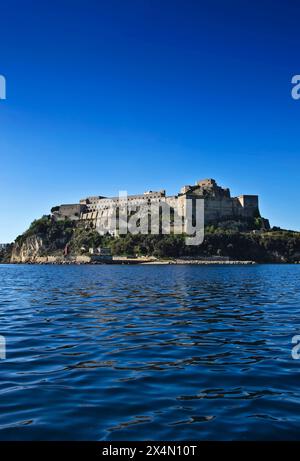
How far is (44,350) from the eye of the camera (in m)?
11.1

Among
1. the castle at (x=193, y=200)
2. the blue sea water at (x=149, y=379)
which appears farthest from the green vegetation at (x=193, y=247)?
the blue sea water at (x=149, y=379)

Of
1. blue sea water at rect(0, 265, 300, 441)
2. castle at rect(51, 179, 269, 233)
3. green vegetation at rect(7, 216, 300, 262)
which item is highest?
castle at rect(51, 179, 269, 233)

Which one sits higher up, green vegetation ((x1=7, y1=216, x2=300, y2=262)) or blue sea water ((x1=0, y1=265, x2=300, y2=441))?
green vegetation ((x1=7, y1=216, x2=300, y2=262))

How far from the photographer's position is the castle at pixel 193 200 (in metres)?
160

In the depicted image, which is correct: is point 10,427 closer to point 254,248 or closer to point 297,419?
point 297,419

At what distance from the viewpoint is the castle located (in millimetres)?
160125

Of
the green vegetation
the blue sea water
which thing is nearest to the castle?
the green vegetation

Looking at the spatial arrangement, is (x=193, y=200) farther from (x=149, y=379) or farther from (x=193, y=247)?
(x=149, y=379)

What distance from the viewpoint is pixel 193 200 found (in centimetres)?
15388

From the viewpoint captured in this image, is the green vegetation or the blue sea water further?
the green vegetation

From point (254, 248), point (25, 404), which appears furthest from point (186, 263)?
point (25, 404)

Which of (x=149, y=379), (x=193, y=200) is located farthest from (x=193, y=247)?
(x=149, y=379)

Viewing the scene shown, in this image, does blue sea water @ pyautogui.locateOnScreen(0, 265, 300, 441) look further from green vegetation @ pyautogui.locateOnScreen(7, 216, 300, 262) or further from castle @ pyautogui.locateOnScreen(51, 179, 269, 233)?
castle @ pyautogui.locateOnScreen(51, 179, 269, 233)
